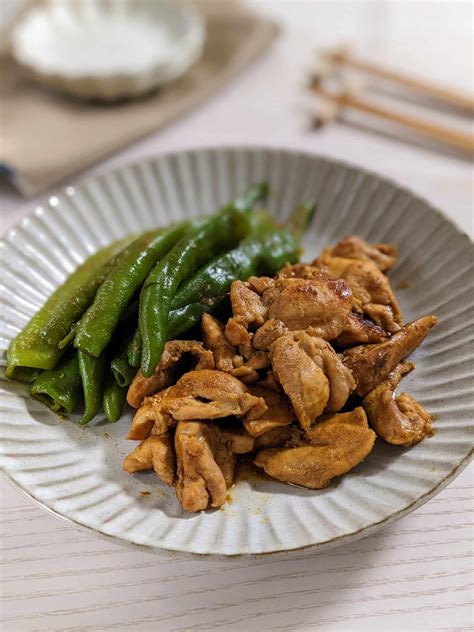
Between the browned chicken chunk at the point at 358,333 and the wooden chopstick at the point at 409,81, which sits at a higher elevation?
the wooden chopstick at the point at 409,81

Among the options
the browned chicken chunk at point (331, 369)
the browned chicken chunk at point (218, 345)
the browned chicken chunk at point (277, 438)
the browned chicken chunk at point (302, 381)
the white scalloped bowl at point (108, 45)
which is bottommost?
the browned chicken chunk at point (277, 438)

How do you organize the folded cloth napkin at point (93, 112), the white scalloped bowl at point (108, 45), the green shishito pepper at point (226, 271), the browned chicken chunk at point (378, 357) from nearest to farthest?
the browned chicken chunk at point (378, 357) < the green shishito pepper at point (226, 271) < the folded cloth napkin at point (93, 112) < the white scalloped bowl at point (108, 45)

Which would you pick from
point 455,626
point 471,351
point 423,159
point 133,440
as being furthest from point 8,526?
point 423,159

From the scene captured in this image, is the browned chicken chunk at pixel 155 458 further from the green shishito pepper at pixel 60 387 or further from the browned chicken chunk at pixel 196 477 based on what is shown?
the green shishito pepper at pixel 60 387

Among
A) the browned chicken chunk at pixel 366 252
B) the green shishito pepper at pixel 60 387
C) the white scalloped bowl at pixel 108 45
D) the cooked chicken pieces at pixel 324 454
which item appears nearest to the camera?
the cooked chicken pieces at pixel 324 454

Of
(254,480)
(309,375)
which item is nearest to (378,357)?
(309,375)

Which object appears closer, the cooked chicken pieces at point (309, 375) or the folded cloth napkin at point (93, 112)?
the cooked chicken pieces at point (309, 375)

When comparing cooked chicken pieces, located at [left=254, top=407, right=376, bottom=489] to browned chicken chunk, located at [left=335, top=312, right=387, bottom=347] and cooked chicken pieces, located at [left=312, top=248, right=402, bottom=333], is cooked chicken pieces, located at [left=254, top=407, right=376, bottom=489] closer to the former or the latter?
browned chicken chunk, located at [left=335, top=312, right=387, bottom=347]

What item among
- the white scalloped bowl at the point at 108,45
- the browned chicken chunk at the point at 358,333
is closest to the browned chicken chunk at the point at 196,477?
the browned chicken chunk at the point at 358,333
